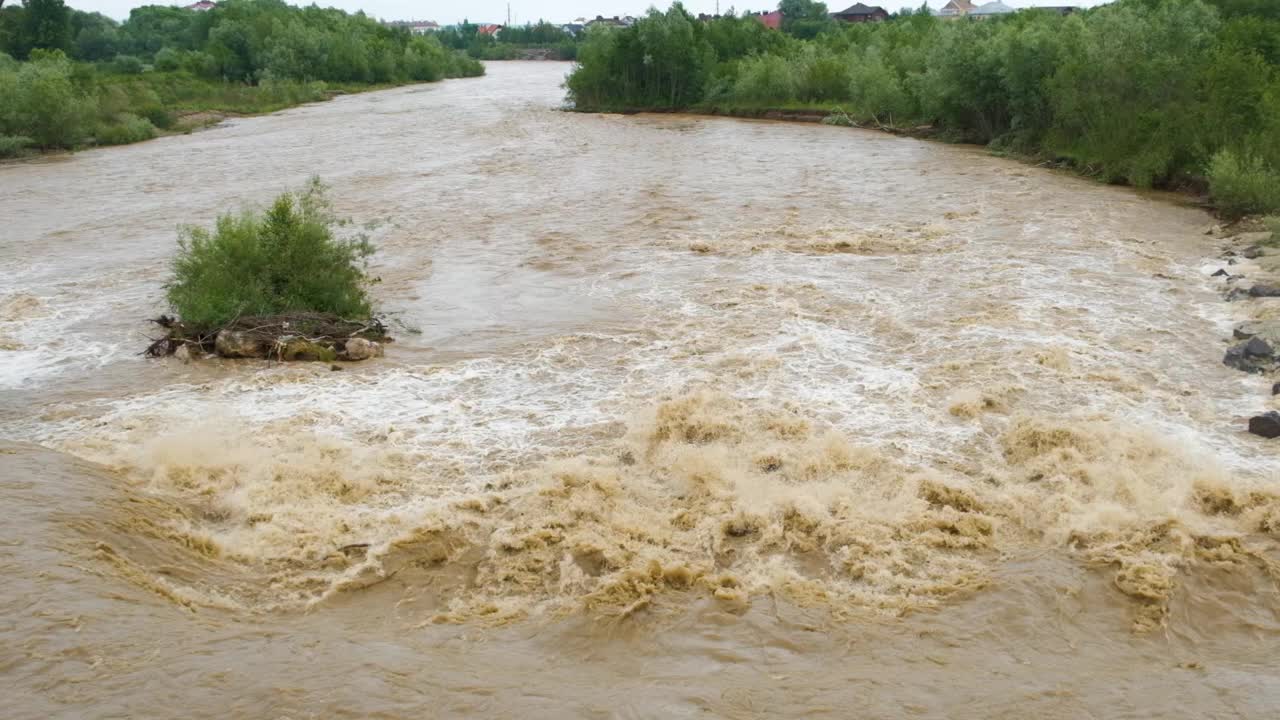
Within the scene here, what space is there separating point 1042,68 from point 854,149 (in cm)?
580

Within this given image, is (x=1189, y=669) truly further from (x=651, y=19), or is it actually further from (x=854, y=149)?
(x=651, y=19)

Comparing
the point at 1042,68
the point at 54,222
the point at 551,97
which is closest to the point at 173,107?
the point at 551,97

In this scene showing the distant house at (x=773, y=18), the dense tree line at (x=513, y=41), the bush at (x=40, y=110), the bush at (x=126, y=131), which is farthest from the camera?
the dense tree line at (x=513, y=41)

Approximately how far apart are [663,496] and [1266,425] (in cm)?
548

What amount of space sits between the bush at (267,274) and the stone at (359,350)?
2.90 feet

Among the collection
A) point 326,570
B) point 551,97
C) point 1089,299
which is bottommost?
point 326,570

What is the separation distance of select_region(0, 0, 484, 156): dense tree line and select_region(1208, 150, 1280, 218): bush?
102 ft

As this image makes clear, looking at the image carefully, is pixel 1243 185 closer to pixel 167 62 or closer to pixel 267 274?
pixel 267 274

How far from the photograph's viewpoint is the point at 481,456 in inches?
353

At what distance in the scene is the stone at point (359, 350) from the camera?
11711 mm

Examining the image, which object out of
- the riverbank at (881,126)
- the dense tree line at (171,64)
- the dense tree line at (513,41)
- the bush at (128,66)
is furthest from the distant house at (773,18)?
the bush at (128,66)

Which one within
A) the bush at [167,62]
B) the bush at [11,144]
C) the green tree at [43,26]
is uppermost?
the green tree at [43,26]

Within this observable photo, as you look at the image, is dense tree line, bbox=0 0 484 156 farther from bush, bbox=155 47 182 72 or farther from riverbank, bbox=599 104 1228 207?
riverbank, bbox=599 104 1228 207

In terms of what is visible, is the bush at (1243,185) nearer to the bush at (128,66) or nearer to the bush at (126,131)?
the bush at (126,131)
